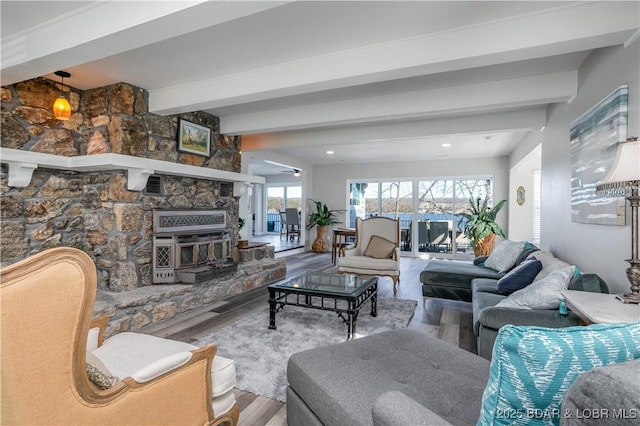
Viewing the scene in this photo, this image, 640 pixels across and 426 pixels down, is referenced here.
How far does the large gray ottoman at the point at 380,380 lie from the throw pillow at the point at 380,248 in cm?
299

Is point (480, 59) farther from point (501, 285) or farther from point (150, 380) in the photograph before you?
point (150, 380)

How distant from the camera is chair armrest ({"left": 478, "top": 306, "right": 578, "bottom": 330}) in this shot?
6.46 ft

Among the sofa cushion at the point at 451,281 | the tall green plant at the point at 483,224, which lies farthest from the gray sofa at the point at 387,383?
the tall green plant at the point at 483,224

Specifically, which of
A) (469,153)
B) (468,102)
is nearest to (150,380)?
(468,102)

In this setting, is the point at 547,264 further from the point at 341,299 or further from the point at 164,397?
the point at 164,397

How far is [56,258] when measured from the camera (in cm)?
95

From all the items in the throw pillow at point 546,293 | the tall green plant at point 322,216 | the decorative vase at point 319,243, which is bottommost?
the decorative vase at point 319,243

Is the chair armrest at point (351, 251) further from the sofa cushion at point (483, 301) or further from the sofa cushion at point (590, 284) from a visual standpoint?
the sofa cushion at point (590, 284)

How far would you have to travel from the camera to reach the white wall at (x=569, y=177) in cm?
202

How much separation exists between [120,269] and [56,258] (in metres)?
2.78

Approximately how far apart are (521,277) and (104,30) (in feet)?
12.1

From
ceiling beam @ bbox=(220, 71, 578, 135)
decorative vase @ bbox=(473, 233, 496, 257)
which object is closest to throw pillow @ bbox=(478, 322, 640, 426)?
ceiling beam @ bbox=(220, 71, 578, 135)

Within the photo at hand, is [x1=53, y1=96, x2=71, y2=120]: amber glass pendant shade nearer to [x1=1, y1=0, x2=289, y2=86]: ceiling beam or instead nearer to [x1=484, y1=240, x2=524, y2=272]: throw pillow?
[x1=1, y1=0, x2=289, y2=86]: ceiling beam

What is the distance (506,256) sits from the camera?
3832mm
